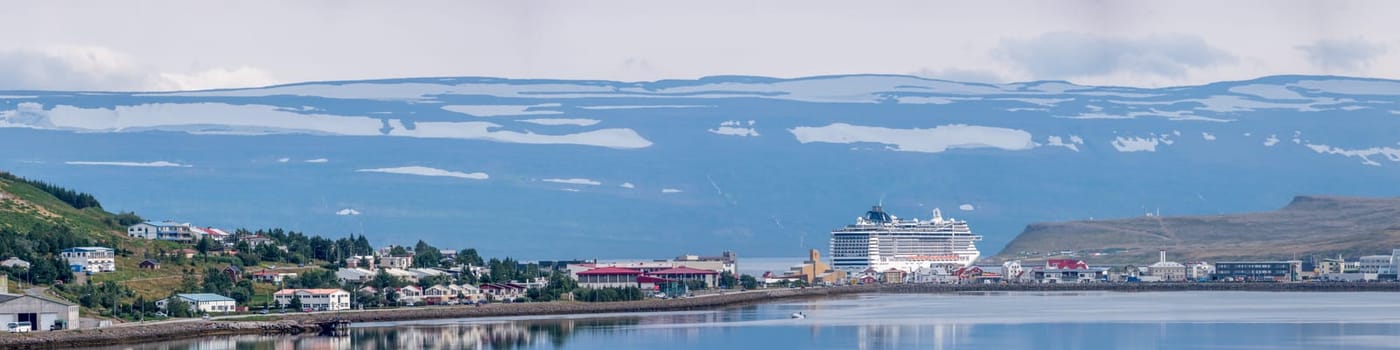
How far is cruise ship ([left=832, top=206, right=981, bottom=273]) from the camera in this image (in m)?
127

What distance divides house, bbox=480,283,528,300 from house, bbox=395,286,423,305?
3.27 metres

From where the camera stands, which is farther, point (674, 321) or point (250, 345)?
point (674, 321)

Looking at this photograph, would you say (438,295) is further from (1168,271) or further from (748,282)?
(1168,271)

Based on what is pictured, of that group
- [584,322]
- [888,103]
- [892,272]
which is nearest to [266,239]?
[584,322]

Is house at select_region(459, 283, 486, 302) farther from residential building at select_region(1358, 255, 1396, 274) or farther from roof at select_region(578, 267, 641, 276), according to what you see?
residential building at select_region(1358, 255, 1396, 274)

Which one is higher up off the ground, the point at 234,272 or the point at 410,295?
the point at 234,272

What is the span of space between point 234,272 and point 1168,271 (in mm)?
55726

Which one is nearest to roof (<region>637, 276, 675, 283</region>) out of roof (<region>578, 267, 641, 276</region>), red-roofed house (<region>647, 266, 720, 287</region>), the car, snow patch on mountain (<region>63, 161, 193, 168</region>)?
roof (<region>578, 267, 641, 276</region>)

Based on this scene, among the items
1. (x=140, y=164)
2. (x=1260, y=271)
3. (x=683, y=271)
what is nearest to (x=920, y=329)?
(x=683, y=271)

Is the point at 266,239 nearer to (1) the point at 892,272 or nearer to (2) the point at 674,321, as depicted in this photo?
(2) the point at 674,321

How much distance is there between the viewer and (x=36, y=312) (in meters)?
53.0

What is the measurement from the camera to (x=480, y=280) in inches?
3125

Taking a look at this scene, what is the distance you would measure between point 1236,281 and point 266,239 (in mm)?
45407

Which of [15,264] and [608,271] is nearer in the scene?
[15,264]
